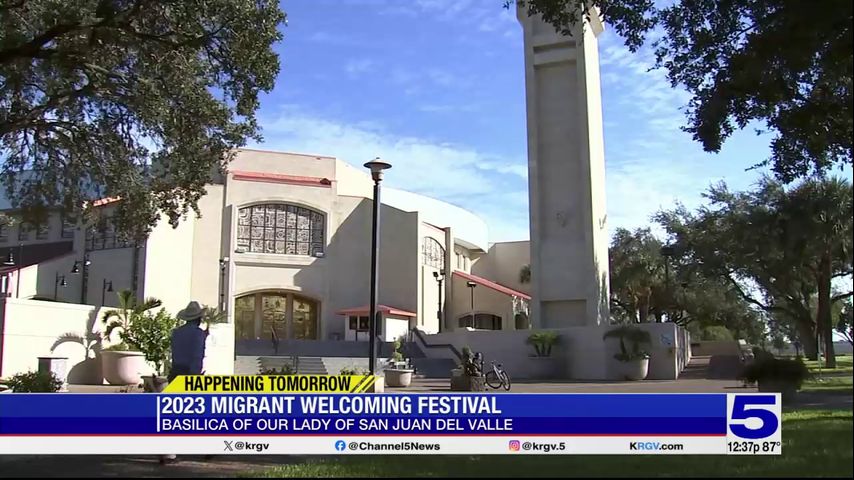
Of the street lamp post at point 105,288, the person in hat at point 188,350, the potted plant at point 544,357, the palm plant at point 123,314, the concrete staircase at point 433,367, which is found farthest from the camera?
the street lamp post at point 105,288

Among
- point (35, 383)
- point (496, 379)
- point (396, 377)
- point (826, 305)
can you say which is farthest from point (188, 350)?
point (826, 305)

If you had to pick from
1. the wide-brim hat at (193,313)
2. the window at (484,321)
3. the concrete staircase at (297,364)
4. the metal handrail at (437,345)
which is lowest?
the concrete staircase at (297,364)

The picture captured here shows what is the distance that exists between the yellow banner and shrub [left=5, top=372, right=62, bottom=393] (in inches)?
338

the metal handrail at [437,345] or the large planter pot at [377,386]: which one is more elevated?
the metal handrail at [437,345]

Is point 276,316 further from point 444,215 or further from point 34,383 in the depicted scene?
point 34,383

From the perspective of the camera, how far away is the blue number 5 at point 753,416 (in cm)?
657

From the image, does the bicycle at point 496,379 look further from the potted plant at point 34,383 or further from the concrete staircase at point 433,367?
the potted plant at point 34,383

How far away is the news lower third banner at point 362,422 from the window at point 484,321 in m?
40.5

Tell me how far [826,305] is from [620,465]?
82.6 ft

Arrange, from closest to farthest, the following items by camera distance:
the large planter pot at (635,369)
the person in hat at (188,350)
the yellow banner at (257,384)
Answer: the yellow banner at (257,384), the person in hat at (188,350), the large planter pot at (635,369)

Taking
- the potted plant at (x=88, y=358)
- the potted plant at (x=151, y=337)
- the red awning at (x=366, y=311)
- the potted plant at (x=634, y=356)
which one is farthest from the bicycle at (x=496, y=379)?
the red awning at (x=366, y=311)

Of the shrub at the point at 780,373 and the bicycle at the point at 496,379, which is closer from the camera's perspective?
the shrub at the point at 780,373

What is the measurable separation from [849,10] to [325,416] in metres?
6.07

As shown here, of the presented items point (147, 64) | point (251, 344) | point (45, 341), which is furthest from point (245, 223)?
point (147, 64)
